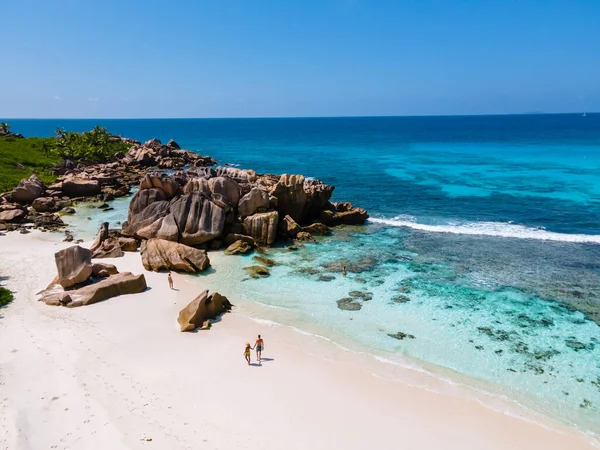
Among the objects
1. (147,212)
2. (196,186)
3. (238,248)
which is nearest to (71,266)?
(147,212)

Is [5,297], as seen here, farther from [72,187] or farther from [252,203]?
[72,187]

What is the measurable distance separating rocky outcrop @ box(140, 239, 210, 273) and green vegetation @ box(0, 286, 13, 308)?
28.1 ft

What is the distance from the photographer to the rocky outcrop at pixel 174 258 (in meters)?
31.4

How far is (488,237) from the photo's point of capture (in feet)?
136

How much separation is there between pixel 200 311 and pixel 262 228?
51.0ft

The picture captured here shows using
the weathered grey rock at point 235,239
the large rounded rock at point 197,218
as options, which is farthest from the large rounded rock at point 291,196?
the large rounded rock at point 197,218

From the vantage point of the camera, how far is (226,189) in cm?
4022

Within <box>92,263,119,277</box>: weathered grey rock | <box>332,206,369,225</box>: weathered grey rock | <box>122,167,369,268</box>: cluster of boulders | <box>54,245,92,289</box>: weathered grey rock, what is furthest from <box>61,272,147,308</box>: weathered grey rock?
<box>332,206,369,225</box>: weathered grey rock

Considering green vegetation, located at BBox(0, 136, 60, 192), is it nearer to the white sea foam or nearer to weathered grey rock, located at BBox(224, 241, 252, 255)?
weathered grey rock, located at BBox(224, 241, 252, 255)

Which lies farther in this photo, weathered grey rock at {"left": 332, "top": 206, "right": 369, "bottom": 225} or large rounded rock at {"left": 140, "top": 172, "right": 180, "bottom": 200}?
weathered grey rock at {"left": 332, "top": 206, "right": 369, "bottom": 225}

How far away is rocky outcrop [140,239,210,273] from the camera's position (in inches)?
1238

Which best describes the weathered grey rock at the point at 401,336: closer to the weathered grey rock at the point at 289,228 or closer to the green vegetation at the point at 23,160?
the weathered grey rock at the point at 289,228

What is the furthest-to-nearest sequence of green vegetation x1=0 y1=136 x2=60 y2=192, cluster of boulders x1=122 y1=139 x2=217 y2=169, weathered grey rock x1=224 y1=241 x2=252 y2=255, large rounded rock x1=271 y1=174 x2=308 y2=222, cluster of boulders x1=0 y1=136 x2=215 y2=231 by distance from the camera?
cluster of boulders x1=122 y1=139 x2=217 y2=169 → green vegetation x1=0 y1=136 x2=60 y2=192 → cluster of boulders x1=0 y1=136 x2=215 y2=231 → large rounded rock x1=271 y1=174 x2=308 y2=222 → weathered grey rock x1=224 y1=241 x2=252 y2=255

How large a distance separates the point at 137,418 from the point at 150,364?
3.92m
